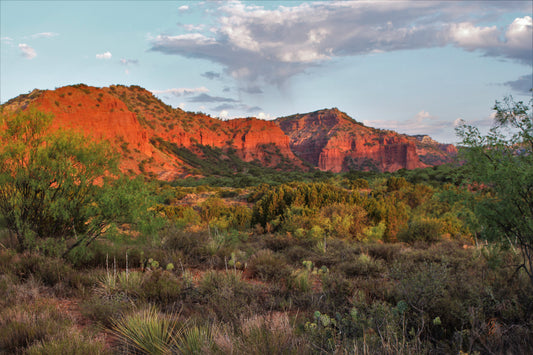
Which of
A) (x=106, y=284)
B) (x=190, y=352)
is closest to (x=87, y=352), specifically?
(x=190, y=352)

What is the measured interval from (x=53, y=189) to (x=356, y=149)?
131012 millimetres

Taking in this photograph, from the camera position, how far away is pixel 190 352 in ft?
9.50

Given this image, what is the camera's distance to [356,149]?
131 meters

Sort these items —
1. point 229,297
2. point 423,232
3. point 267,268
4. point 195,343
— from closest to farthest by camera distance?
point 195,343, point 229,297, point 267,268, point 423,232

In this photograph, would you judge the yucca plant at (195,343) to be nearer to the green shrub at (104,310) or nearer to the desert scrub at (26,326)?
the desert scrub at (26,326)

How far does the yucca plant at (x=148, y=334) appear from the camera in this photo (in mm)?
3160

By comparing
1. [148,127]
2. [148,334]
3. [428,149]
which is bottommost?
[148,334]

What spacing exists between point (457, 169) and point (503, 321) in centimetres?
184

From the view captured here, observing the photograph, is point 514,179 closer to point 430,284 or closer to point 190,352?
point 430,284

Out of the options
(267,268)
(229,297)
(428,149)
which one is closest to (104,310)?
(229,297)

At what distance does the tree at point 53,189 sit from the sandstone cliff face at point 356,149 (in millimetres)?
119096

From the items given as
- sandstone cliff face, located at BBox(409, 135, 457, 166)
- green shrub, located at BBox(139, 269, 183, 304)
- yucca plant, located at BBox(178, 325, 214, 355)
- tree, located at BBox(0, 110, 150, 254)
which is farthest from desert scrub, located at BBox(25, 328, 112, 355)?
sandstone cliff face, located at BBox(409, 135, 457, 166)

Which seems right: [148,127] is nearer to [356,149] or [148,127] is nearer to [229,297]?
[356,149]

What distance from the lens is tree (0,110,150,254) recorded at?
6.48 m
